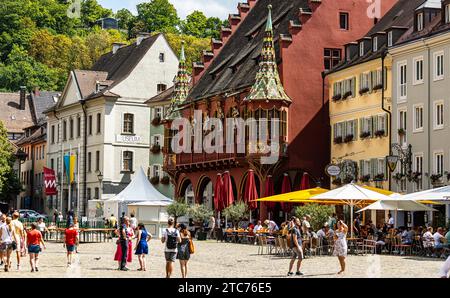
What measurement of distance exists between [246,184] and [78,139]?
1390 inches

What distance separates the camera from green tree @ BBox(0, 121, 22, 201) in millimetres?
108812

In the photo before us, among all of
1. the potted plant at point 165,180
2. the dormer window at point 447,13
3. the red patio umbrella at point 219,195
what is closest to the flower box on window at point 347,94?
the red patio umbrella at point 219,195

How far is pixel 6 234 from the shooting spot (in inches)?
1396

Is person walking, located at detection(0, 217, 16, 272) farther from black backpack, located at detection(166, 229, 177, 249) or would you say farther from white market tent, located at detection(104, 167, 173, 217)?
white market tent, located at detection(104, 167, 173, 217)

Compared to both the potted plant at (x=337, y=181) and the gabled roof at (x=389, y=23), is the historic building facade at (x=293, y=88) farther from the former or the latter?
the potted plant at (x=337, y=181)

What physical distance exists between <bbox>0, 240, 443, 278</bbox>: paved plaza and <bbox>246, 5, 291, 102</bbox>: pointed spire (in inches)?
701

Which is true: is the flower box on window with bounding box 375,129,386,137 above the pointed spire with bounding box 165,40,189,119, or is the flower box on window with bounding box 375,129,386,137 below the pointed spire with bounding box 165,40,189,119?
below

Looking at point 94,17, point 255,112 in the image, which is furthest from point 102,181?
point 94,17

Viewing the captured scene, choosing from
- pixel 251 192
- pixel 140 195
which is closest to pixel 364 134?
pixel 251 192

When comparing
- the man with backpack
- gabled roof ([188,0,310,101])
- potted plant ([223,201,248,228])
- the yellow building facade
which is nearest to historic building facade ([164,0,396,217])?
gabled roof ([188,0,310,101])

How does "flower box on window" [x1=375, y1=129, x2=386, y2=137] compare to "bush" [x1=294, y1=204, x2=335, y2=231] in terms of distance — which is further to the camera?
"flower box on window" [x1=375, y1=129, x2=386, y2=137]

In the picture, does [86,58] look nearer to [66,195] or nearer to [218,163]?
[66,195]

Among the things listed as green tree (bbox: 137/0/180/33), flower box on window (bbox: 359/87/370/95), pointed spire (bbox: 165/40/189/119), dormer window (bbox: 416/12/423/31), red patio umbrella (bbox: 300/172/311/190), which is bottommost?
red patio umbrella (bbox: 300/172/311/190)

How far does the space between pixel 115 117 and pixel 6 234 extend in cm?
6244
